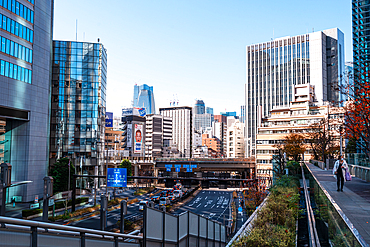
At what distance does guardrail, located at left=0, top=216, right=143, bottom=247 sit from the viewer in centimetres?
402

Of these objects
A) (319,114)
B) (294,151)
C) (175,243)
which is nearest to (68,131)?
(294,151)

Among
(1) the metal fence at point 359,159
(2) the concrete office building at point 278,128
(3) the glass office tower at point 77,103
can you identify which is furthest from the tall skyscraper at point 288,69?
(1) the metal fence at point 359,159

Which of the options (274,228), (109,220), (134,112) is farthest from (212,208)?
(134,112)

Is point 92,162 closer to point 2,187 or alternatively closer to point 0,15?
point 0,15

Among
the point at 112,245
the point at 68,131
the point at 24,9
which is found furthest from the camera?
the point at 68,131

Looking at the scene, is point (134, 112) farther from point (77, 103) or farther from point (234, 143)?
point (77, 103)

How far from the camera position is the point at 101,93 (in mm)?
73562

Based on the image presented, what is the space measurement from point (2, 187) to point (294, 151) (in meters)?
58.3

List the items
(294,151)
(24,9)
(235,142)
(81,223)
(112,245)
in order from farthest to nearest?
1. (235,142)
2. (294,151)
3. (24,9)
4. (81,223)
5. (112,245)

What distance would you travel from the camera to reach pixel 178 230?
10.5 m

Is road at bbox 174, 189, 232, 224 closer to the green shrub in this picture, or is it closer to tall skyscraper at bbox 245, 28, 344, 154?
the green shrub

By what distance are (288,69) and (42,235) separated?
470ft

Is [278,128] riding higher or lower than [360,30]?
lower

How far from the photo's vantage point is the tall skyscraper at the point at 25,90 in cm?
4503
